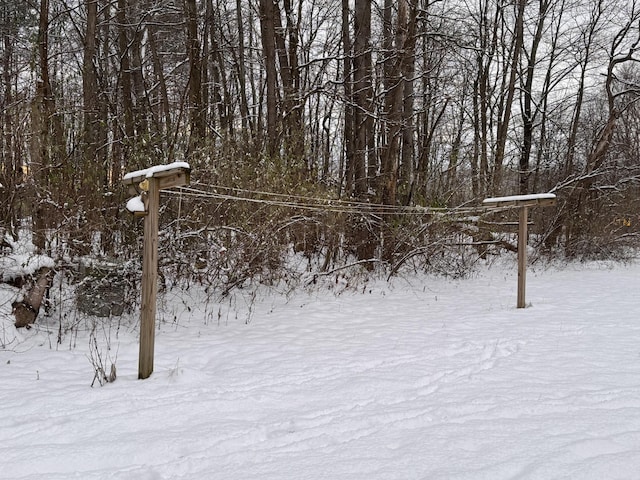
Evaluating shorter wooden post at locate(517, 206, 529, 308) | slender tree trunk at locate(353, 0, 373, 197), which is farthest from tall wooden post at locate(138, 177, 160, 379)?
slender tree trunk at locate(353, 0, 373, 197)

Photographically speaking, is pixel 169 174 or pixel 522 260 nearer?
pixel 169 174

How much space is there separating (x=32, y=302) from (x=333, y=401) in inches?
140

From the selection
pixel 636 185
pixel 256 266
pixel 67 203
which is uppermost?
pixel 636 185

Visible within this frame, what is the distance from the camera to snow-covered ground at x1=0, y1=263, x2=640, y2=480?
2.20 m

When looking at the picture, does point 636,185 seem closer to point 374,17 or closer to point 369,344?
point 374,17

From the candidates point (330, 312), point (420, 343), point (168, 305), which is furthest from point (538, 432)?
point (168, 305)

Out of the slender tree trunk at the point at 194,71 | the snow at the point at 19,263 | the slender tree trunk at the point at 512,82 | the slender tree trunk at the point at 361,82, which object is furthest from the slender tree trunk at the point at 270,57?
the slender tree trunk at the point at 512,82

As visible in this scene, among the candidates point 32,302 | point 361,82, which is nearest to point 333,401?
point 32,302

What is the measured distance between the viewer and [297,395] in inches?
127

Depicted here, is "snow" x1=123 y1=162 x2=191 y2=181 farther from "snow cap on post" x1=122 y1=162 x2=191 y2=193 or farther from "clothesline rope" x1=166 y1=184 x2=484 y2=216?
"clothesline rope" x1=166 y1=184 x2=484 y2=216

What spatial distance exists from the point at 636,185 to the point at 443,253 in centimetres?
895

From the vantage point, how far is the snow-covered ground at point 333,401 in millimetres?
2203

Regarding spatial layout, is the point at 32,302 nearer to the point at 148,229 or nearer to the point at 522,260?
the point at 148,229

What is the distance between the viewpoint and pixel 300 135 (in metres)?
7.88
